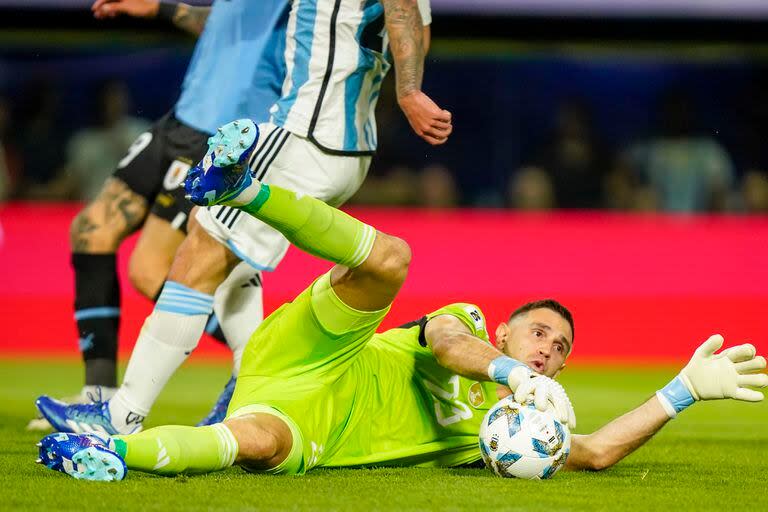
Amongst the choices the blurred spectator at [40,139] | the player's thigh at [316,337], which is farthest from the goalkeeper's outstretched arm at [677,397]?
the blurred spectator at [40,139]

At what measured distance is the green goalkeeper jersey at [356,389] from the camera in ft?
12.6

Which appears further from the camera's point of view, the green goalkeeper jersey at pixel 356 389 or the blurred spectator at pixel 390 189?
the blurred spectator at pixel 390 189

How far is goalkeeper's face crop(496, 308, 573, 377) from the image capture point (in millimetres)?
4121

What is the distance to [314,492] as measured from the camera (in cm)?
346

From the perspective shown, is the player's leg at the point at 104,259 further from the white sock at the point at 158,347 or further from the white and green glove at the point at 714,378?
the white and green glove at the point at 714,378

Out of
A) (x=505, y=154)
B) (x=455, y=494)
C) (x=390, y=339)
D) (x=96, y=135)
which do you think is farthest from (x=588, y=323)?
(x=455, y=494)

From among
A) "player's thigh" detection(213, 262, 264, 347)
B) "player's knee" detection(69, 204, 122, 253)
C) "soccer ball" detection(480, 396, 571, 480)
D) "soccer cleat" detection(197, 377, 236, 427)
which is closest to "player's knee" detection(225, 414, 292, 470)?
"soccer ball" detection(480, 396, 571, 480)

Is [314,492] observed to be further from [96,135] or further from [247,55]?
[96,135]

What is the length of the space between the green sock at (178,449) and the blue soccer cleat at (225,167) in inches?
24.6

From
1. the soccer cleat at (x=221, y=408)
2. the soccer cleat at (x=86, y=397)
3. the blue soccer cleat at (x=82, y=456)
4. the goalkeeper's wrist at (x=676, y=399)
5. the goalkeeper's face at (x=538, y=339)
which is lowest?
the soccer cleat at (x=86, y=397)

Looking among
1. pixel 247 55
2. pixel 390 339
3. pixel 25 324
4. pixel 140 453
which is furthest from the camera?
pixel 25 324

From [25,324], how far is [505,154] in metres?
3.81

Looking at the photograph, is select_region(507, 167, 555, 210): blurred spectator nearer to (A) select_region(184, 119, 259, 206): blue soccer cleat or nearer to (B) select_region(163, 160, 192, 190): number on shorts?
(B) select_region(163, 160, 192, 190): number on shorts

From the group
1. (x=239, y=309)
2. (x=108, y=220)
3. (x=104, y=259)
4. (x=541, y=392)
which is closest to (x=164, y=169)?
(x=108, y=220)
